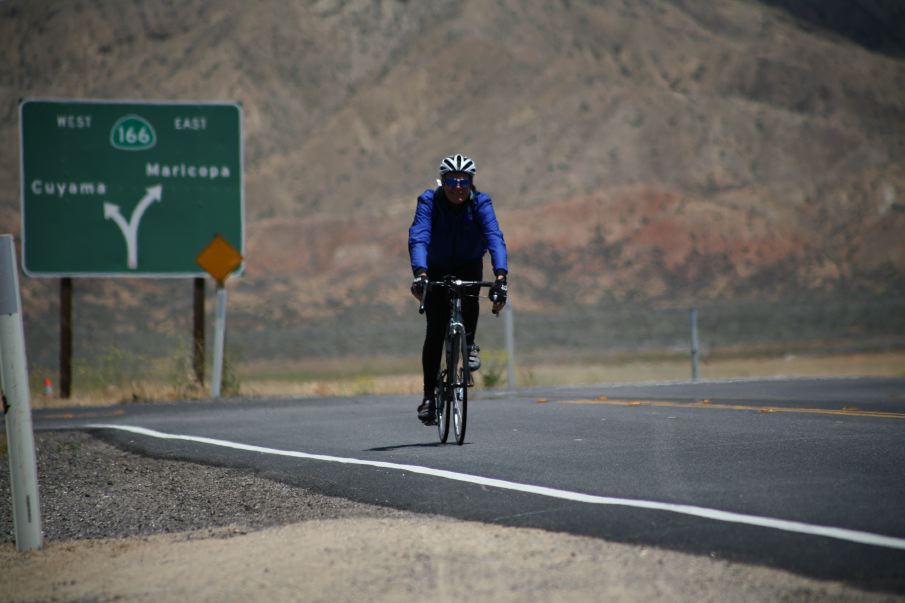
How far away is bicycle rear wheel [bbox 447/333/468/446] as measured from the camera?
11.2m

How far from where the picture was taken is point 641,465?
9578 mm

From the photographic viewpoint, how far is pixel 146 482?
427 inches

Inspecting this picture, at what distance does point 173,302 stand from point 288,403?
55421 mm

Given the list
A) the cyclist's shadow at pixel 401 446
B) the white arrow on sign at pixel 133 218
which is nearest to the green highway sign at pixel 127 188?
the white arrow on sign at pixel 133 218

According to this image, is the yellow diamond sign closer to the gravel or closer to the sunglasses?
the gravel

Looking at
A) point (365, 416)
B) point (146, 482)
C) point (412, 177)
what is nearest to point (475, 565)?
point (146, 482)

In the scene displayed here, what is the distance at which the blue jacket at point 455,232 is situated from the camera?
10977 mm

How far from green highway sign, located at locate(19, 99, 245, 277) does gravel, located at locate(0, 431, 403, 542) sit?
13448 millimetres

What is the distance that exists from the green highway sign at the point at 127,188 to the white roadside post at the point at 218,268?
1.10m

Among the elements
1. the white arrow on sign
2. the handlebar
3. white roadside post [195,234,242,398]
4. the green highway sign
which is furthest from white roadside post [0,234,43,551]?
the white arrow on sign

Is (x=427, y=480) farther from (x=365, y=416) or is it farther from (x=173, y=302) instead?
(x=173, y=302)

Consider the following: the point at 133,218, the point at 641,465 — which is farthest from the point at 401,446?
the point at 133,218

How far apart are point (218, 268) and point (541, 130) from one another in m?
63.2

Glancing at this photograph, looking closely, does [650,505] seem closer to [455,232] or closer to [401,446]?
[455,232]
